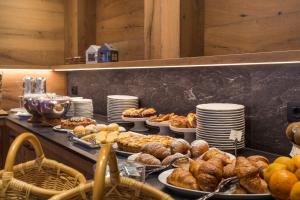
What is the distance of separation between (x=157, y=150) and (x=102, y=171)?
0.67m

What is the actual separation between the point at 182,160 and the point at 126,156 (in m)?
0.33

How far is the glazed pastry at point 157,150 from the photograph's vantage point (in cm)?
137

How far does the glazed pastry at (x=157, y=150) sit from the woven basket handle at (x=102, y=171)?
20.7 inches

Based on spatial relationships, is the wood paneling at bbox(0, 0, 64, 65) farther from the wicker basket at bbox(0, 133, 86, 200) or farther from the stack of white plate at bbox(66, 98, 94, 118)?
the wicker basket at bbox(0, 133, 86, 200)

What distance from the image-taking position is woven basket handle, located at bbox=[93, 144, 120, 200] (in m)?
0.71

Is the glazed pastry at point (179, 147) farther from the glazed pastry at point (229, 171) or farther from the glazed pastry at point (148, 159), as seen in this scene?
the glazed pastry at point (229, 171)

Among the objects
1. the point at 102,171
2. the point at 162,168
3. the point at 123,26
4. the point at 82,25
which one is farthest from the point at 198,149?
the point at 82,25

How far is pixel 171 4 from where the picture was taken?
2.08 meters

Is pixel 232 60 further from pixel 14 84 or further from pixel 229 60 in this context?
pixel 14 84

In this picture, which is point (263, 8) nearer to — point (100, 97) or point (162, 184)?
point (162, 184)

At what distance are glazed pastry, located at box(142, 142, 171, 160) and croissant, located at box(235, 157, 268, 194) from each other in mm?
412

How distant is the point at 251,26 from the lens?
185 cm

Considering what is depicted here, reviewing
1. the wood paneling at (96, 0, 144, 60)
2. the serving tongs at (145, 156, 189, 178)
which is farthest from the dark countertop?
the wood paneling at (96, 0, 144, 60)

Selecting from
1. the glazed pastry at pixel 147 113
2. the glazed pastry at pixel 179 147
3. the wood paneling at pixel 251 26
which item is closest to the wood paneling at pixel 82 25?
the glazed pastry at pixel 147 113
